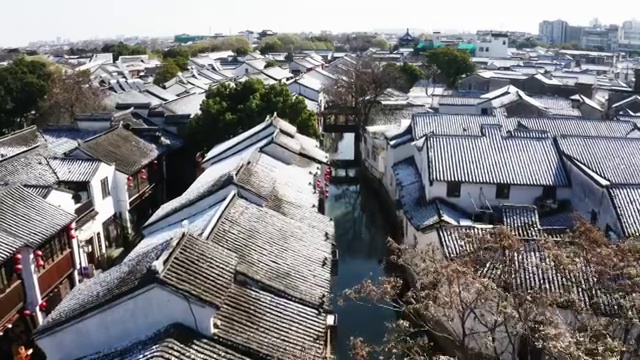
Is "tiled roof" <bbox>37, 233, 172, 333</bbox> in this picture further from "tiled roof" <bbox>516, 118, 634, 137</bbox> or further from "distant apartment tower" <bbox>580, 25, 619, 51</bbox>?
"distant apartment tower" <bbox>580, 25, 619, 51</bbox>

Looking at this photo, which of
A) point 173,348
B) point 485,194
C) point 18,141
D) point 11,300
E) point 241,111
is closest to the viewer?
point 173,348

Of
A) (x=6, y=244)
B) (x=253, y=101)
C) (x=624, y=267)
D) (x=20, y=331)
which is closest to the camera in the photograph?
(x=624, y=267)

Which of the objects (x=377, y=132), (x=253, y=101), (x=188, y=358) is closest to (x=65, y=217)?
(x=188, y=358)

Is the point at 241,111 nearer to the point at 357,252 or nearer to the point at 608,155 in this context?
the point at 357,252

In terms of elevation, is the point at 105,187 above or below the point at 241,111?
below

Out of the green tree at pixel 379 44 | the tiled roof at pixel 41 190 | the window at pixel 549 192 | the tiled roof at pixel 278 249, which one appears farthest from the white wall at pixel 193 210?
the green tree at pixel 379 44

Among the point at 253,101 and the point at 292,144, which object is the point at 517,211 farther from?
the point at 253,101

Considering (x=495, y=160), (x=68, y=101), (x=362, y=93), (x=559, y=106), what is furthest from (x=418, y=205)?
(x=68, y=101)
